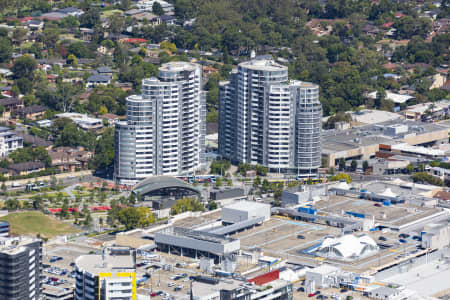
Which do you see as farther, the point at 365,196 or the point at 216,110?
the point at 216,110

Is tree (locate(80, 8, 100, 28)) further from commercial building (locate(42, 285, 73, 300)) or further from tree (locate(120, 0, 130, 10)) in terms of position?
commercial building (locate(42, 285, 73, 300))

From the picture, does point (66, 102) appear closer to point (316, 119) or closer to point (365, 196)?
point (316, 119)

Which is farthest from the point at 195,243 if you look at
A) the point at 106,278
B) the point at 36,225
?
the point at 106,278

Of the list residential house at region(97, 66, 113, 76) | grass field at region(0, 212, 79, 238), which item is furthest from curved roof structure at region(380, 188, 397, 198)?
residential house at region(97, 66, 113, 76)

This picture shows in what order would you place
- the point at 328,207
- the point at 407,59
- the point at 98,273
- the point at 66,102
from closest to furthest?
the point at 98,273, the point at 328,207, the point at 66,102, the point at 407,59

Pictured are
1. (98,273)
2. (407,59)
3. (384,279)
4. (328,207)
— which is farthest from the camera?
(407,59)

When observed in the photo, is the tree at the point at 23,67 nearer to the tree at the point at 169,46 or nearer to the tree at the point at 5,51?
the tree at the point at 5,51

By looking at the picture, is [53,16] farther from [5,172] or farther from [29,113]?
[5,172]

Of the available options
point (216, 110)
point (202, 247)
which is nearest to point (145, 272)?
point (202, 247)
